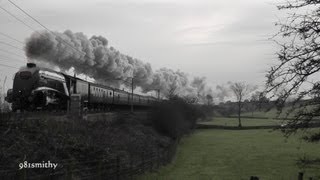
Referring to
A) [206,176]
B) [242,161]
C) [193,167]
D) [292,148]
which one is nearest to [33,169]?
[206,176]

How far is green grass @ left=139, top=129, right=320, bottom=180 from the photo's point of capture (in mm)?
35053

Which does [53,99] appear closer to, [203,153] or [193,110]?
[203,153]

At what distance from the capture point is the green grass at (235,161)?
35.1 meters

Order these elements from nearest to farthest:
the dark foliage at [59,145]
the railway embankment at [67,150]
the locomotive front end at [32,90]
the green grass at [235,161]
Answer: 1. the railway embankment at [67,150]
2. the dark foliage at [59,145]
3. the locomotive front end at [32,90]
4. the green grass at [235,161]

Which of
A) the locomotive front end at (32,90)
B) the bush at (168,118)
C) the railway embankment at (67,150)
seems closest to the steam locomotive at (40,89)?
the locomotive front end at (32,90)

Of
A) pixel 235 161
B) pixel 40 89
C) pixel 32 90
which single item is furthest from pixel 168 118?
pixel 32 90

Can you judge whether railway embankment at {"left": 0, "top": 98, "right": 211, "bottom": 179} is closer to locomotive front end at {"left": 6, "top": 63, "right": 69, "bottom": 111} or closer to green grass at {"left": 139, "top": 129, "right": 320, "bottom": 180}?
green grass at {"left": 139, "top": 129, "right": 320, "bottom": 180}

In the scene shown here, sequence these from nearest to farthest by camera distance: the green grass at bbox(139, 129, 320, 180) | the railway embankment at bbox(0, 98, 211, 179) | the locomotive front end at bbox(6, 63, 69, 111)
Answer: the railway embankment at bbox(0, 98, 211, 179), the locomotive front end at bbox(6, 63, 69, 111), the green grass at bbox(139, 129, 320, 180)

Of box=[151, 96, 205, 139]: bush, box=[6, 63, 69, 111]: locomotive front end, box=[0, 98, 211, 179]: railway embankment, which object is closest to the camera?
box=[0, 98, 211, 179]: railway embankment

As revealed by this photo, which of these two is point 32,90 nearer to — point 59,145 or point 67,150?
point 67,150

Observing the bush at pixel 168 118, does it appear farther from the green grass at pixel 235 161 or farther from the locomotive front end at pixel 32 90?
the locomotive front end at pixel 32 90

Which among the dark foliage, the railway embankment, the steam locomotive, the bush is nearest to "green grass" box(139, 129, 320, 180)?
the railway embankment

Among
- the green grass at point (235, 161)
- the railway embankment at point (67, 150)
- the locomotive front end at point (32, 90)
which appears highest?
the locomotive front end at point (32, 90)

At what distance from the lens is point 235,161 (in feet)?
156
